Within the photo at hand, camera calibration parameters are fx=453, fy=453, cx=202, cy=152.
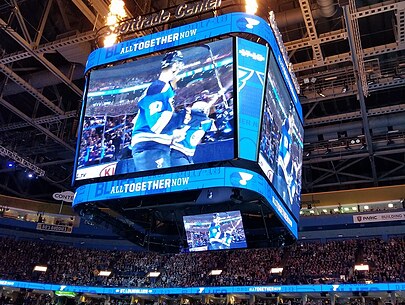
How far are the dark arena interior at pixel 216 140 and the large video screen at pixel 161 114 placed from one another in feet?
0.13

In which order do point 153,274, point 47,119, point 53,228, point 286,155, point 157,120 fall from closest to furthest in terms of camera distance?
point 157,120 < point 286,155 < point 47,119 < point 153,274 < point 53,228

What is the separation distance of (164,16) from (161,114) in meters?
3.27

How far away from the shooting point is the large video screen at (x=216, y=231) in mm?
13547

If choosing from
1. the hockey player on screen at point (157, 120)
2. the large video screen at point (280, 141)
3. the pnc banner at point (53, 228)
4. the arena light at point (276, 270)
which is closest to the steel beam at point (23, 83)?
the hockey player on screen at point (157, 120)

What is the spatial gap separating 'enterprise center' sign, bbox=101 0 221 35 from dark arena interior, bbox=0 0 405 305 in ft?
0.15

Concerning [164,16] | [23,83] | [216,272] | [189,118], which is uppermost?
[23,83]

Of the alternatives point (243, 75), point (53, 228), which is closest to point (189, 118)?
point (243, 75)

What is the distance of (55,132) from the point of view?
27.5 meters

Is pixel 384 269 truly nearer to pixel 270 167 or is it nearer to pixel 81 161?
pixel 270 167

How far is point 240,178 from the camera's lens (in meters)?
11.5

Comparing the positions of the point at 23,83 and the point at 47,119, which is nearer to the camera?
the point at 23,83

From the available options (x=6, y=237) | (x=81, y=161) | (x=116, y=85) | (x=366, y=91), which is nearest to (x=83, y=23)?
(x=116, y=85)

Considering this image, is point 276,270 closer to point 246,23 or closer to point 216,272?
point 216,272

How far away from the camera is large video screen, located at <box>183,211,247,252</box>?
533 inches
